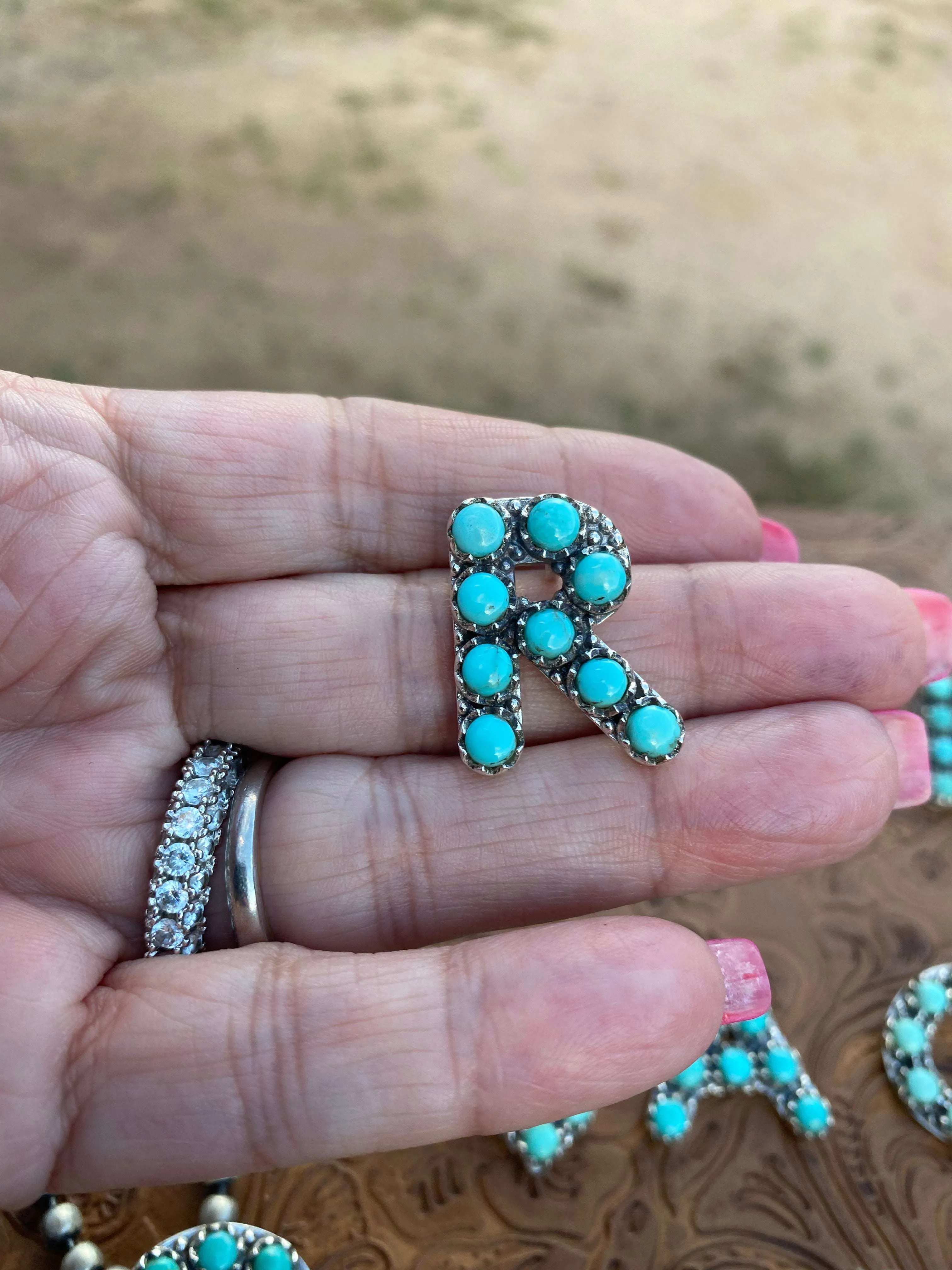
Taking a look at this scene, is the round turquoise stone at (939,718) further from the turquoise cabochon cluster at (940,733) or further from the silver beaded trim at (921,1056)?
the silver beaded trim at (921,1056)

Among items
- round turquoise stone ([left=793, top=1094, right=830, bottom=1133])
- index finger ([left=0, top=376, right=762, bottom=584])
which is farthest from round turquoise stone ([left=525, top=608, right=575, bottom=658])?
round turquoise stone ([left=793, top=1094, right=830, bottom=1133])

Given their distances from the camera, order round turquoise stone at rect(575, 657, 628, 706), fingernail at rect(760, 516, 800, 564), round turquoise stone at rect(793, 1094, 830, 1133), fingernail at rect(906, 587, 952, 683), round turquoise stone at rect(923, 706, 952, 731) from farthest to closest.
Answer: round turquoise stone at rect(923, 706, 952, 731), fingernail at rect(760, 516, 800, 564), fingernail at rect(906, 587, 952, 683), round turquoise stone at rect(793, 1094, 830, 1133), round turquoise stone at rect(575, 657, 628, 706)

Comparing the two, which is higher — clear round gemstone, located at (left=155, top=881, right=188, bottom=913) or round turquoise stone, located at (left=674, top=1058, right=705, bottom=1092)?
clear round gemstone, located at (left=155, top=881, right=188, bottom=913)

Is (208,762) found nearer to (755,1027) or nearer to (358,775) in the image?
(358,775)

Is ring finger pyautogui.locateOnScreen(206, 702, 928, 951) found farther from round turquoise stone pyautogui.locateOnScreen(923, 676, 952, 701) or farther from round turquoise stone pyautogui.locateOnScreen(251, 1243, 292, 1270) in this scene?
round turquoise stone pyautogui.locateOnScreen(923, 676, 952, 701)

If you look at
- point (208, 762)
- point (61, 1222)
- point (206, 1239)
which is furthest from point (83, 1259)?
point (208, 762)
